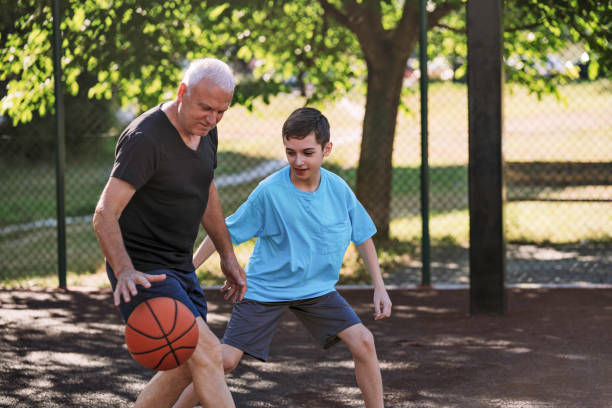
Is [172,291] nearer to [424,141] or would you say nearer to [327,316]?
[327,316]

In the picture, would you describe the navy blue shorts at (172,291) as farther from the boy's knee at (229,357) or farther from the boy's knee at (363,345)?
the boy's knee at (363,345)

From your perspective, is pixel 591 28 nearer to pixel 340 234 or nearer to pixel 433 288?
pixel 433 288

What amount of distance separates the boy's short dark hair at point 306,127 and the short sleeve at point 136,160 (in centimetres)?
81

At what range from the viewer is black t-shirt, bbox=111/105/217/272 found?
11.1 ft

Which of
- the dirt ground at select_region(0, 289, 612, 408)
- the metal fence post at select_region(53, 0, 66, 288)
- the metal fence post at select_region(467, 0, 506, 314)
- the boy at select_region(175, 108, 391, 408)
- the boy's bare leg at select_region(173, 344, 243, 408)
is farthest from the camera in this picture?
the metal fence post at select_region(53, 0, 66, 288)

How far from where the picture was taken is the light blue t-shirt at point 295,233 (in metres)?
4.17

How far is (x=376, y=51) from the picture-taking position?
30.2ft

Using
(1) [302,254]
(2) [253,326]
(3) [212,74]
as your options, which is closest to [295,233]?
(1) [302,254]

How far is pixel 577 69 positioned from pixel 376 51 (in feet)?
7.12

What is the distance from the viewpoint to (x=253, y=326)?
163 inches

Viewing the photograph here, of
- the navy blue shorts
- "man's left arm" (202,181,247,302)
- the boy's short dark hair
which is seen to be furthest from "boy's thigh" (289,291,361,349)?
the boy's short dark hair

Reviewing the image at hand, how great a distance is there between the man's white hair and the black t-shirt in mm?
210

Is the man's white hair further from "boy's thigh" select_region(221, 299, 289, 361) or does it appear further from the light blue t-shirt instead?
"boy's thigh" select_region(221, 299, 289, 361)

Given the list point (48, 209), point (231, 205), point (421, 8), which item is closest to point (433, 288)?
A: point (421, 8)
